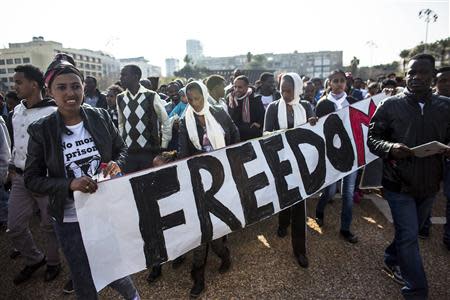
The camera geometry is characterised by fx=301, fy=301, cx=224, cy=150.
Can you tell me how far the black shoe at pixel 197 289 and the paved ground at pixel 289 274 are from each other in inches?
2.9

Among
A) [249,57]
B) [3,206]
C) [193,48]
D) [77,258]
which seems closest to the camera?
[77,258]

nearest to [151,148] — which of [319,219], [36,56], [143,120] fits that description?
[143,120]

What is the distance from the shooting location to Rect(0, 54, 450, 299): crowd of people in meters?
2.19

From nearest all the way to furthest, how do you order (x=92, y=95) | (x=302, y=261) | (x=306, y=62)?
1. (x=302, y=261)
2. (x=92, y=95)
3. (x=306, y=62)

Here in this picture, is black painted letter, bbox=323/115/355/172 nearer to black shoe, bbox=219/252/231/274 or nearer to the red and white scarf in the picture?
black shoe, bbox=219/252/231/274

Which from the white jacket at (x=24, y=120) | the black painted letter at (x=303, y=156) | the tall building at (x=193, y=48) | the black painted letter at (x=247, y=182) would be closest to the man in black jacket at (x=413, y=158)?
the black painted letter at (x=303, y=156)

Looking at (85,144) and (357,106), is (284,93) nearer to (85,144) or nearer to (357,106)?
(357,106)

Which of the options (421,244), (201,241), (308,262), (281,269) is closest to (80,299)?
(201,241)

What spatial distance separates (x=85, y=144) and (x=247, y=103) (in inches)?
136

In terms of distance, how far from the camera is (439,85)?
13.8 feet

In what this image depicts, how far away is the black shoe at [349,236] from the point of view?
12.7 ft

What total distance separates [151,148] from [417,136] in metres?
3.21

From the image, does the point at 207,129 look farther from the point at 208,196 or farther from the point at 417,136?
the point at 417,136

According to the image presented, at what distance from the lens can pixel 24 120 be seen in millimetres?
3176
